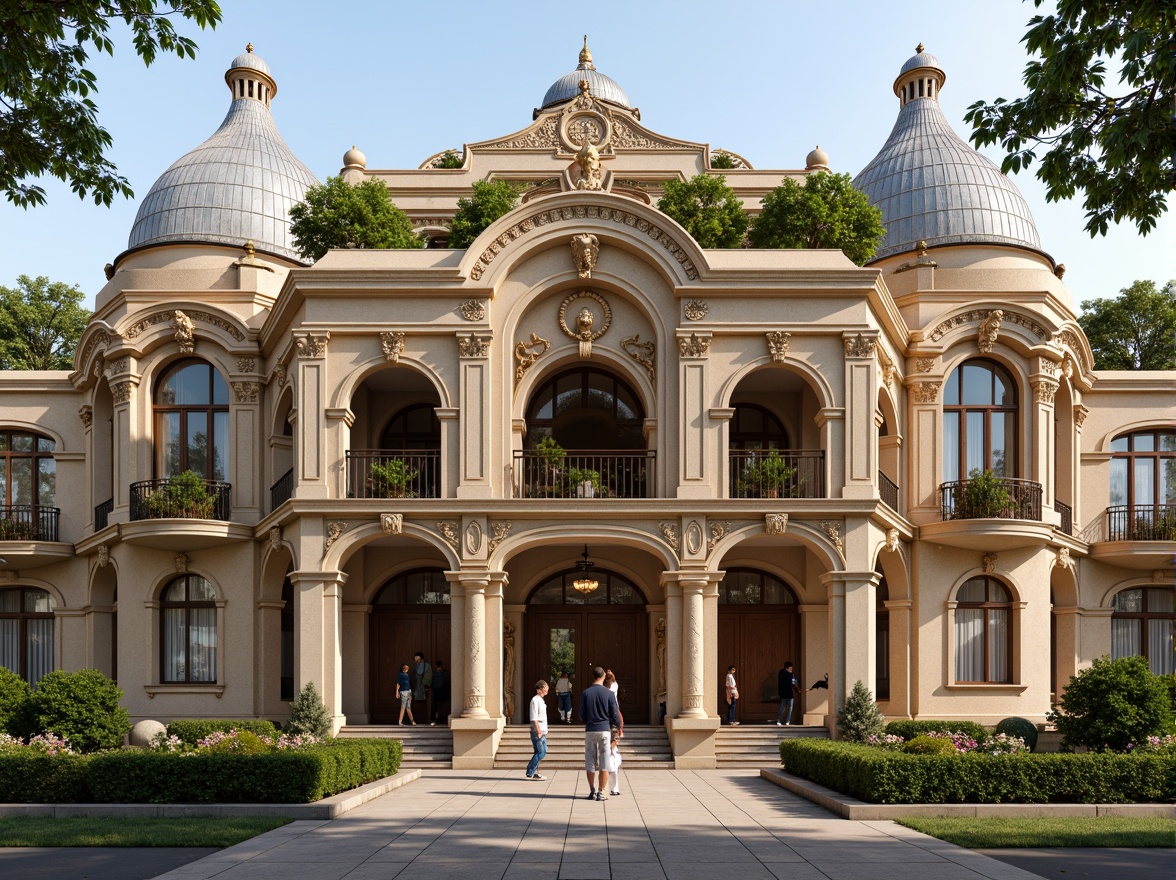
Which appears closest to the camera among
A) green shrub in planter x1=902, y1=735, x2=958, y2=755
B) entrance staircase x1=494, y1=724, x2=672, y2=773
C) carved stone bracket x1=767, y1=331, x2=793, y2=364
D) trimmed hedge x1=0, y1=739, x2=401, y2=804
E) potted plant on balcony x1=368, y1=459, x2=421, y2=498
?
trimmed hedge x1=0, y1=739, x2=401, y2=804

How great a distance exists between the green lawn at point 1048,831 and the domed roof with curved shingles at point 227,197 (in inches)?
919

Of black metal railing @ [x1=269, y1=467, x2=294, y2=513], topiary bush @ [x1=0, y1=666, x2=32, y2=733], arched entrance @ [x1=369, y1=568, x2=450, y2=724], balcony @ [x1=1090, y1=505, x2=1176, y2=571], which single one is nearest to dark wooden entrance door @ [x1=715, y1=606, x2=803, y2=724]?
arched entrance @ [x1=369, y1=568, x2=450, y2=724]

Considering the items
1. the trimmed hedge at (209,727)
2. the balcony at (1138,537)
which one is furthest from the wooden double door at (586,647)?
the balcony at (1138,537)

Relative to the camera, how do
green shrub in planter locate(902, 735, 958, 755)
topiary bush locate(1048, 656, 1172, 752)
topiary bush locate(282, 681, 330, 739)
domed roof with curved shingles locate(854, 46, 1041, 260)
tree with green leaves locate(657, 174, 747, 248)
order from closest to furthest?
green shrub in planter locate(902, 735, 958, 755), topiary bush locate(1048, 656, 1172, 752), topiary bush locate(282, 681, 330, 739), tree with green leaves locate(657, 174, 747, 248), domed roof with curved shingles locate(854, 46, 1041, 260)

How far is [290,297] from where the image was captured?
25.2 meters

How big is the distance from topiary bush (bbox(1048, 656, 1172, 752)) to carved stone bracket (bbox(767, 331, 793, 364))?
832 cm

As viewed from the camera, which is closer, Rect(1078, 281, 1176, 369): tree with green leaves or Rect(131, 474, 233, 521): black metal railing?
Rect(131, 474, 233, 521): black metal railing

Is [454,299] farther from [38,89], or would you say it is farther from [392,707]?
[38,89]

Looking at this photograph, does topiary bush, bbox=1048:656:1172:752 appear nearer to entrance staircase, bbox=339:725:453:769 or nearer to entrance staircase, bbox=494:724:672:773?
entrance staircase, bbox=494:724:672:773

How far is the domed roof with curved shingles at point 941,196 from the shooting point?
3209 centimetres

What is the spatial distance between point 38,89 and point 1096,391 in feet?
85.9

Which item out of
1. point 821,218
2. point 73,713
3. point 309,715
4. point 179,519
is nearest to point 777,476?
point 821,218

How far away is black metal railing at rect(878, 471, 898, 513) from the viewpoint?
1069 inches

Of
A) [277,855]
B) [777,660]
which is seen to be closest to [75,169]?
[277,855]
